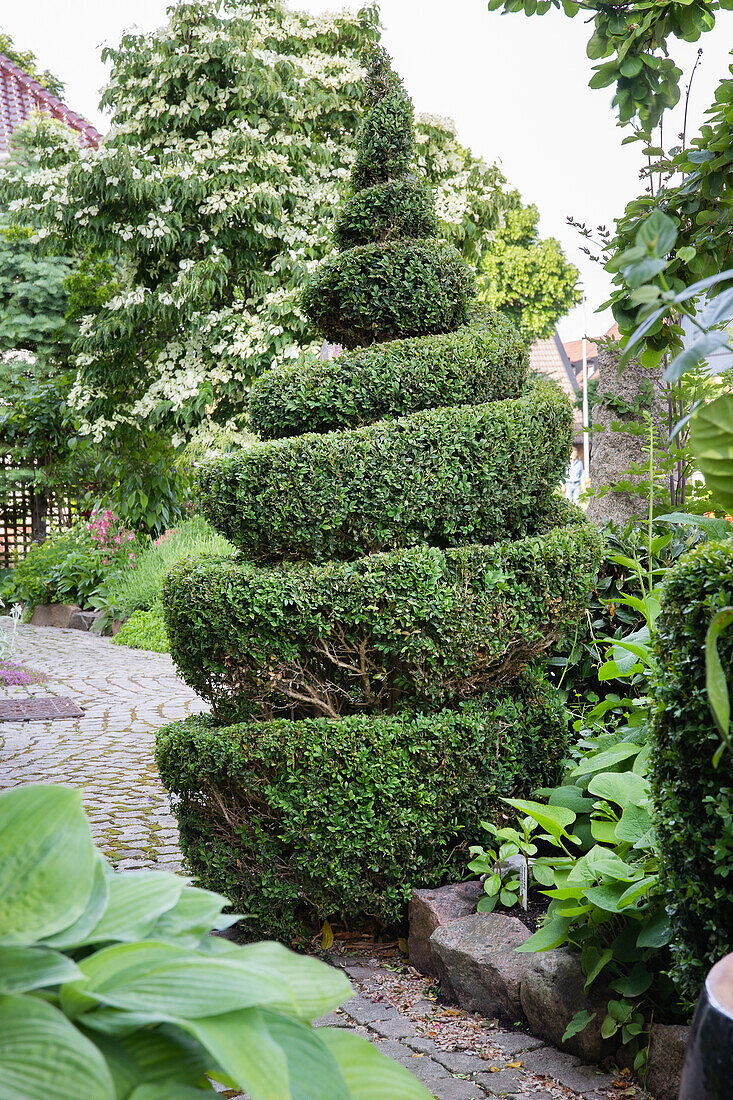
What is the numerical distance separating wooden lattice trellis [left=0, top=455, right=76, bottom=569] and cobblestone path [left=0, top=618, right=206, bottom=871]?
23.2 ft

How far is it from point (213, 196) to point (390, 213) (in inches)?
258

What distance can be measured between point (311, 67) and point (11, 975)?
11624mm

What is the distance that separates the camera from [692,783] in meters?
1.78

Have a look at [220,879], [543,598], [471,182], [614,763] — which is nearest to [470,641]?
[543,598]

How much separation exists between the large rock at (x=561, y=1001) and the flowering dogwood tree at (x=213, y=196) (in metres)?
7.75

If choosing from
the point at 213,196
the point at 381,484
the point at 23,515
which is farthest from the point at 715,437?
the point at 23,515

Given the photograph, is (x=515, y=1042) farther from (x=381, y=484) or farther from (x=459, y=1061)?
(x=381, y=484)

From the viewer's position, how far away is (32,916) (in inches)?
26.4

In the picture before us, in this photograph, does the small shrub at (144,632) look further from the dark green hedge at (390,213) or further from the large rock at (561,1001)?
the large rock at (561,1001)

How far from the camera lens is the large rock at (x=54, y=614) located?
1370cm

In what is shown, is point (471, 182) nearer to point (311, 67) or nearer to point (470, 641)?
point (311, 67)

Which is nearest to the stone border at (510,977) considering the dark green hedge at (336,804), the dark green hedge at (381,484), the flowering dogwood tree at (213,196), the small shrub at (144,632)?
the dark green hedge at (336,804)

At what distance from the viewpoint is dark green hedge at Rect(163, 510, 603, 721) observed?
301cm

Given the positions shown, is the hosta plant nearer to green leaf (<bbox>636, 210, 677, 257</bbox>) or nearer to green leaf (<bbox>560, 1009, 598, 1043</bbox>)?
green leaf (<bbox>636, 210, 677, 257</bbox>)
